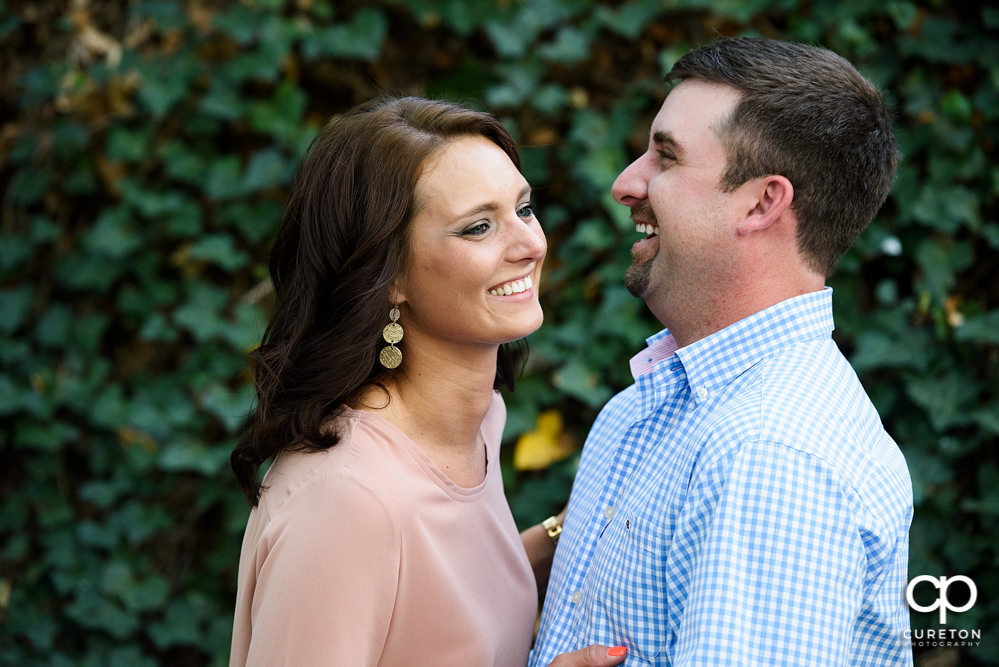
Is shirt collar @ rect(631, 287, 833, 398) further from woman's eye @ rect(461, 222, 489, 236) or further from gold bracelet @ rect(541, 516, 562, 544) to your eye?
gold bracelet @ rect(541, 516, 562, 544)

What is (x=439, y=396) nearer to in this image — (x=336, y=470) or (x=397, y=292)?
(x=397, y=292)

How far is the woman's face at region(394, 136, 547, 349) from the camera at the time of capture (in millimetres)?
1882

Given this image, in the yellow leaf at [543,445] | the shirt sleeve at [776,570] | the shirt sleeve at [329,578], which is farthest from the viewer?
the yellow leaf at [543,445]

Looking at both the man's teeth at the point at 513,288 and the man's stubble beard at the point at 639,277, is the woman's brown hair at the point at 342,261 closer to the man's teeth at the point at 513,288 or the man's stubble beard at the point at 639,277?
the man's teeth at the point at 513,288

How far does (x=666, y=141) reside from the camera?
1911 millimetres

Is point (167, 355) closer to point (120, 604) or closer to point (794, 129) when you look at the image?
point (120, 604)

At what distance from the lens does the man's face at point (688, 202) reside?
182cm

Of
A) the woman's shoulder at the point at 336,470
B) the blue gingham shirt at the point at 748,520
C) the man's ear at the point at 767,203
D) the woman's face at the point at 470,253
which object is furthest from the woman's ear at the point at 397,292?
the man's ear at the point at 767,203

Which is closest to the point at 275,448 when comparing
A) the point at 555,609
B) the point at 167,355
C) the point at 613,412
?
the point at 555,609

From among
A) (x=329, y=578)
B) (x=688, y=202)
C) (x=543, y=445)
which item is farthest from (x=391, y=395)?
(x=543, y=445)

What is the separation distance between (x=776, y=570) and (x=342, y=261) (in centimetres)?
104

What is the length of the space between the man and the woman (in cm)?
21

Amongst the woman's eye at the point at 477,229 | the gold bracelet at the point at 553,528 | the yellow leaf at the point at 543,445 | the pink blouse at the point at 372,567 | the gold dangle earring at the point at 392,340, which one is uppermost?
the woman's eye at the point at 477,229

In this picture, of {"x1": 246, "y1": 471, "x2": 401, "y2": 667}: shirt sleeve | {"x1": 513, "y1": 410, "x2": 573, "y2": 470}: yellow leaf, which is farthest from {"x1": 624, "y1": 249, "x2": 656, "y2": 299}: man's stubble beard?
{"x1": 513, "y1": 410, "x2": 573, "y2": 470}: yellow leaf
